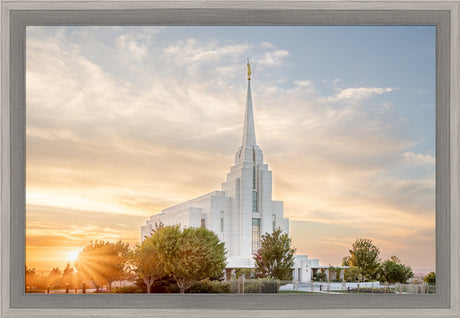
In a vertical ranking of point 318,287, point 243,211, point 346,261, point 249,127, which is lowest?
point 318,287

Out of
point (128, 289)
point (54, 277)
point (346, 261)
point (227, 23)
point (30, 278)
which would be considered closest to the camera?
point (227, 23)

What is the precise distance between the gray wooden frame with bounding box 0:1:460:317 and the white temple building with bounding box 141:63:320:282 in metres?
1.01

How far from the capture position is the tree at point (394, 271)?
10.4 feet

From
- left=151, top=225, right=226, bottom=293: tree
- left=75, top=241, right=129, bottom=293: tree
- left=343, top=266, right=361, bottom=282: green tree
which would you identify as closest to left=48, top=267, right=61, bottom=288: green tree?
left=75, top=241, right=129, bottom=293: tree

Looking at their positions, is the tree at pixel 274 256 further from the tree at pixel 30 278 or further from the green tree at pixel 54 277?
the tree at pixel 30 278

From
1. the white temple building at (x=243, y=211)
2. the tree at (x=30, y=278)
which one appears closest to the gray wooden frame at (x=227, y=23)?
the tree at (x=30, y=278)

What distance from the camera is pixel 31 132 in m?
3.03

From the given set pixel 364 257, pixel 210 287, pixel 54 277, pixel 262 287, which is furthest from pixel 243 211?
pixel 54 277

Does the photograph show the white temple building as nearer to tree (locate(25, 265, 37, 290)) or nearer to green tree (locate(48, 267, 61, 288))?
green tree (locate(48, 267, 61, 288))

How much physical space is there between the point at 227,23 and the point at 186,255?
1591 millimetres

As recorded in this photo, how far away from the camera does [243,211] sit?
4793mm

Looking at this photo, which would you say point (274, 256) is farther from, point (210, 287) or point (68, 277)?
point (68, 277)

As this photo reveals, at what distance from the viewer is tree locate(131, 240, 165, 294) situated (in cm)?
309

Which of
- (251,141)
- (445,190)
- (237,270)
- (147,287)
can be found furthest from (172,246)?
(445,190)
